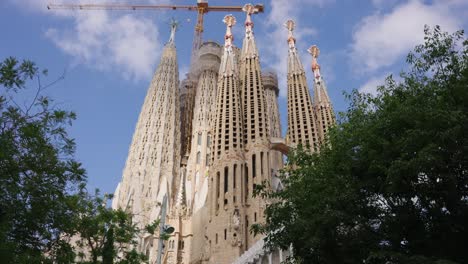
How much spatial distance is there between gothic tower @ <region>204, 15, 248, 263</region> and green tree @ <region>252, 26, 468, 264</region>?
17613 millimetres

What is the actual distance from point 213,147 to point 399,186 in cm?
2594

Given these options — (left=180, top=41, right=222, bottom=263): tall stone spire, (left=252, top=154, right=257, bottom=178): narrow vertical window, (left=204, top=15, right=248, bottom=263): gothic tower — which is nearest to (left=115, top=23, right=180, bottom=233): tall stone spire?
(left=180, top=41, right=222, bottom=263): tall stone spire

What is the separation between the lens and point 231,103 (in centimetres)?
3738

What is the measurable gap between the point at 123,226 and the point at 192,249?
22083 millimetres

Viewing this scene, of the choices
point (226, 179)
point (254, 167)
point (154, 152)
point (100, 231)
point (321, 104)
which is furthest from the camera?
point (321, 104)

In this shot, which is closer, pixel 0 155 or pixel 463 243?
pixel 0 155

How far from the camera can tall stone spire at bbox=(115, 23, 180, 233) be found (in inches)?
1453

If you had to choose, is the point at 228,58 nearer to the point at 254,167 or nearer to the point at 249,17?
the point at 249,17

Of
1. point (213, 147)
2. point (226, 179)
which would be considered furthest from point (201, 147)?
point (226, 179)

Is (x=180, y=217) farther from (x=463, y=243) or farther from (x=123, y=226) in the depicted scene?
(x=463, y=243)

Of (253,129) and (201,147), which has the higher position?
(201,147)

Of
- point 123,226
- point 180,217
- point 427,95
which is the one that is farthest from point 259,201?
point 427,95

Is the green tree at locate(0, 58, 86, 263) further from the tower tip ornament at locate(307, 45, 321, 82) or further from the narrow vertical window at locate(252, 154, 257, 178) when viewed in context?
the tower tip ornament at locate(307, 45, 321, 82)

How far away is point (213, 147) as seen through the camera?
35.7 meters
